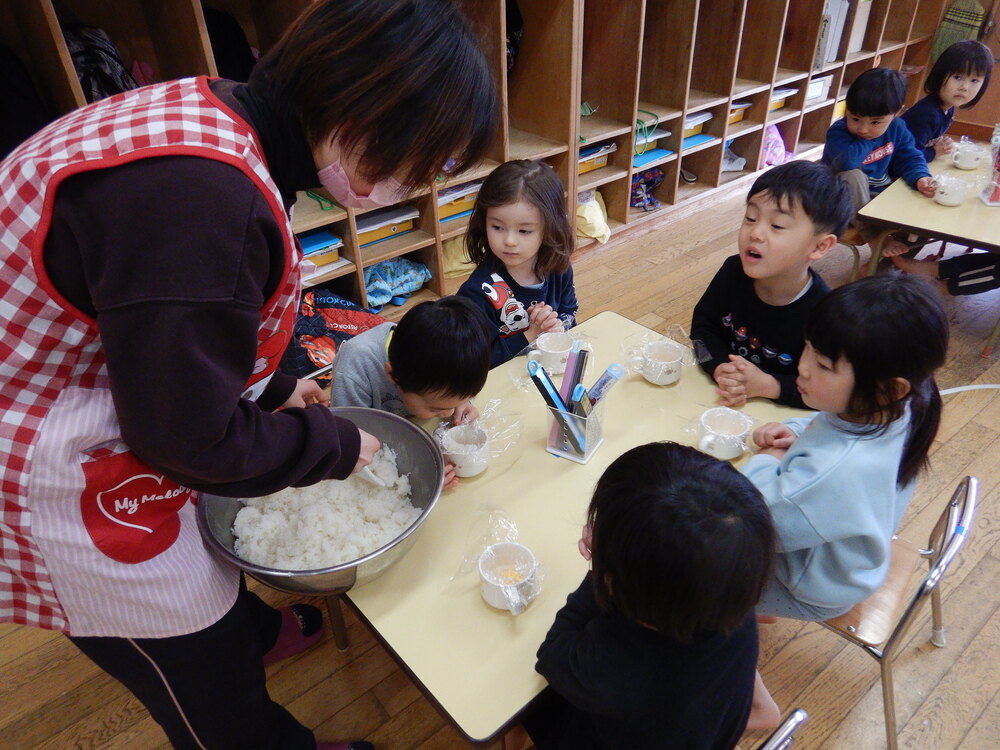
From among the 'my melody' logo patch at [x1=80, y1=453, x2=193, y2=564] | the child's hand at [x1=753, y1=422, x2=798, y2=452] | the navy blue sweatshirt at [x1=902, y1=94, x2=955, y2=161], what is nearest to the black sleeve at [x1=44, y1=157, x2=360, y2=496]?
the 'my melody' logo patch at [x1=80, y1=453, x2=193, y2=564]

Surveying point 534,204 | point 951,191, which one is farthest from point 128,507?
point 951,191

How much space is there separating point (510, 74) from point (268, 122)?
282 cm

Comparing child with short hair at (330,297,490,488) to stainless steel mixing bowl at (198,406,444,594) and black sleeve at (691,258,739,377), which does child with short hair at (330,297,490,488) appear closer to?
stainless steel mixing bowl at (198,406,444,594)

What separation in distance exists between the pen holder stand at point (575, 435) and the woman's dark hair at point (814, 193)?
0.78 m

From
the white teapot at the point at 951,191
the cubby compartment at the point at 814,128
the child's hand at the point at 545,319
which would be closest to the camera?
the child's hand at the point at 545,319

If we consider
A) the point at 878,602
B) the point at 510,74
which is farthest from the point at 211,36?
the point at 878,602

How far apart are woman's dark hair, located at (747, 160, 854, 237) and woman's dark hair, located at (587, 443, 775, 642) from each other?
3.39 feet

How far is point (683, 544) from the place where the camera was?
2.23 ft

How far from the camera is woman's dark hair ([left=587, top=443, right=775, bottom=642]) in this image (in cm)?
68

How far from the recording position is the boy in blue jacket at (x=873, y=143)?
2721mm

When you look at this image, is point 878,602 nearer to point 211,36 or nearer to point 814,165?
point 814,165

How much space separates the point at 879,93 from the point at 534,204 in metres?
1.96

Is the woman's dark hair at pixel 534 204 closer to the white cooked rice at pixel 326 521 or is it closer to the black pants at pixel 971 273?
the white cooked rice at pixel 326 521

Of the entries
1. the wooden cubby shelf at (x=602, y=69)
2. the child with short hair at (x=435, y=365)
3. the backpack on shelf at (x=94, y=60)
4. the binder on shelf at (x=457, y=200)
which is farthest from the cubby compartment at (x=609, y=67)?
the child with short hair at (x=435, y=365)
